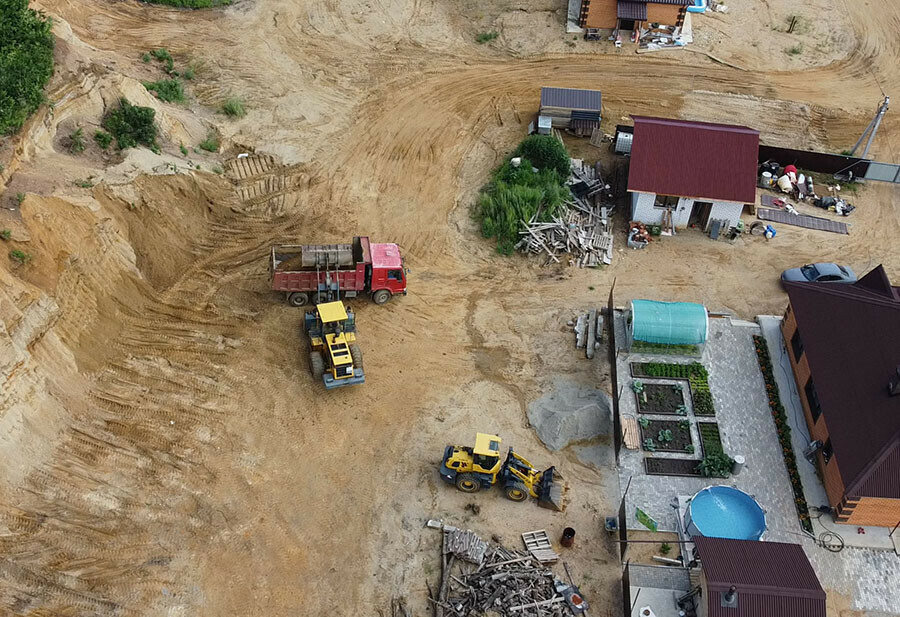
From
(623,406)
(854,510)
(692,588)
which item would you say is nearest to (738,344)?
(623,406)

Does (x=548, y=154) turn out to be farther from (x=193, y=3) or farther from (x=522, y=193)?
(x=193, y=3)

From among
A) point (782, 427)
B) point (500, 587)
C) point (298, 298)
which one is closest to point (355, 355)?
point (298, 298)

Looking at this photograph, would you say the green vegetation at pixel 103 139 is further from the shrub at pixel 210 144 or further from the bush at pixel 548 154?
the bush at pixel 548 154

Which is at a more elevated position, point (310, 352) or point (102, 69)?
point (102, 69)

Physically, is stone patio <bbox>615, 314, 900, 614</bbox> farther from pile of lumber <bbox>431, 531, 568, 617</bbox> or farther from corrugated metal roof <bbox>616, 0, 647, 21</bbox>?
corrugated metal roof <bbox>616, 0, 647, 21</bbox>

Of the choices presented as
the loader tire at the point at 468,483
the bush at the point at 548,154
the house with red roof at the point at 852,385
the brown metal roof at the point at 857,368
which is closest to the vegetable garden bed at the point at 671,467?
the house with red roof at the point at 852,385

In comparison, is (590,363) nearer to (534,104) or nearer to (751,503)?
(751,503)

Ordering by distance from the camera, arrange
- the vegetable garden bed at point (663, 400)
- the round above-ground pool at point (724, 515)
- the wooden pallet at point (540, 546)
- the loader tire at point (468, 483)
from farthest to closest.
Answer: the vegetable garden bed at point (663, 400), the loader tire at point (468, 483), the round above-ground pool at point (724, 515), the wooden pallet at point (540, 546)
